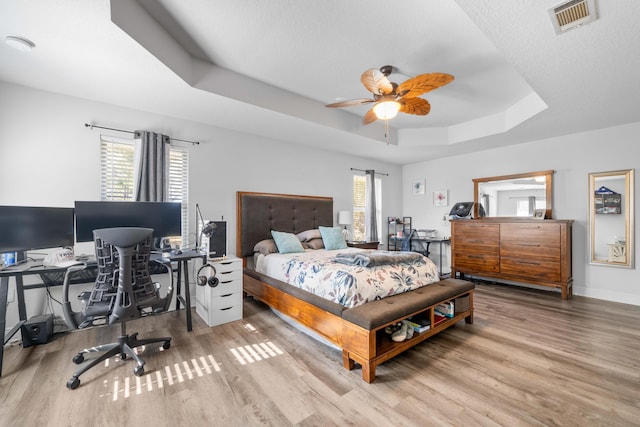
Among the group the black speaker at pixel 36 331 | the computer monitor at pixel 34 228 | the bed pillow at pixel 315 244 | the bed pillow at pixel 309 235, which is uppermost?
the computer monitor at pixel 34 228

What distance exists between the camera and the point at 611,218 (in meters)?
3.95

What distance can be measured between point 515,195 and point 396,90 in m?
3.65

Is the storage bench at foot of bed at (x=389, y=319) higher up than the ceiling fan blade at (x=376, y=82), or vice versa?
the ceiling fan blade at (x=376, y=82)

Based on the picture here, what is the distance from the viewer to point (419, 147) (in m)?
4.94

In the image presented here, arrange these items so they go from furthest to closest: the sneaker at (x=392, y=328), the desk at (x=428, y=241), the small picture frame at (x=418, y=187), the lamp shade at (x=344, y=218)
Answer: the small picture frame at (x=418, y=187)
the desk at (x=428, y=241)
the lamp shade at (x=344, y=218)
the sneaker at (x=392, y=328)

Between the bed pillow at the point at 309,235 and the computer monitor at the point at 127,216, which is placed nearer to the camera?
the computer monitor at the point at 127,216

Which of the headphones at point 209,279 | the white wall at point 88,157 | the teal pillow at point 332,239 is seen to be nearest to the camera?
the white wall at point 88,157

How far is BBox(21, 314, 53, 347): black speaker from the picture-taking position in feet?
7.97

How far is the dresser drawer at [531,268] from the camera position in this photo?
13.1 ft

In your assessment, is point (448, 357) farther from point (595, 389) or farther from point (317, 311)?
point (317, 311)

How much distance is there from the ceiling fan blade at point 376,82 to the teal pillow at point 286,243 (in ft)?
7.41

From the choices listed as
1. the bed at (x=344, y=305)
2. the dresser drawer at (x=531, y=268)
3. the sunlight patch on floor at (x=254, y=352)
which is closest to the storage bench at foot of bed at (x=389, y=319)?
the bed at (x=344, y=305)

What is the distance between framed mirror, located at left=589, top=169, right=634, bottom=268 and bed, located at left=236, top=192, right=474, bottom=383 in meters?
2.69

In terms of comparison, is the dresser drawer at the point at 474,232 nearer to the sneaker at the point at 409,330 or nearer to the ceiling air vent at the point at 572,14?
the sneaker at the point at 409,330
